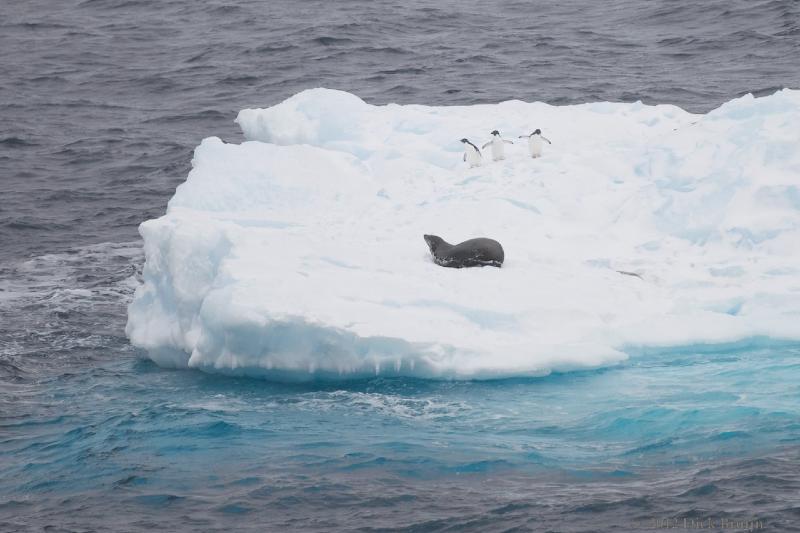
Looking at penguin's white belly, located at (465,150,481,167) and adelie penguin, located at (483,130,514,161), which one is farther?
adelie penguin, located at (483,130,514,161)

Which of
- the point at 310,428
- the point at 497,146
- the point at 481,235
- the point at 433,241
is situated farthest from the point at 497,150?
the point at 310,428

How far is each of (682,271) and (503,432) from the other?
12.4ft

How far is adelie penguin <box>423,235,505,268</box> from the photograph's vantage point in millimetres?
12680

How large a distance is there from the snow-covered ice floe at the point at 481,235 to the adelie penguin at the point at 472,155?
12cm

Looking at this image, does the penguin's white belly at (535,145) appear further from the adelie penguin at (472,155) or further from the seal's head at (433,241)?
the seal's head at (433,241)

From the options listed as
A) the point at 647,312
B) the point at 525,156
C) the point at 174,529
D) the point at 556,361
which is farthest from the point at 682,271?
the point at 174,529

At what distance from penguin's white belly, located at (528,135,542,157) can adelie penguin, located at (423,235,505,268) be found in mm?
2977

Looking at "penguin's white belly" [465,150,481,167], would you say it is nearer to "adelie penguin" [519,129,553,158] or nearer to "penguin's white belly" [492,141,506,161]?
"penguin's white belly" [492,141,506,161]

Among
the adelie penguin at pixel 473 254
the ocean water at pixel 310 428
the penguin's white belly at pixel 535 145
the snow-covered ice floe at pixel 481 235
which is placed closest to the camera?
the ocean water at pixel 310 428

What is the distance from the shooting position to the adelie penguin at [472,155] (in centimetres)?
1544

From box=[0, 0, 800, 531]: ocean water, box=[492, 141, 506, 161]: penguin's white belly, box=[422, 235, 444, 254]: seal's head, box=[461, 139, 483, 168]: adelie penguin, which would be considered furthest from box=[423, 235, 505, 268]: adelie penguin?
box=[492, 141, 506, 161]: penguin's white belly

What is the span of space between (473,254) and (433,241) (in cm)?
54

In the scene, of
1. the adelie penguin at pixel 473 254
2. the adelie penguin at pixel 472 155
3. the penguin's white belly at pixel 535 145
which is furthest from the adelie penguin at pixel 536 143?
the adelie penguin at pixel 473 254

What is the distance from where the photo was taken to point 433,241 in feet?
42.7
